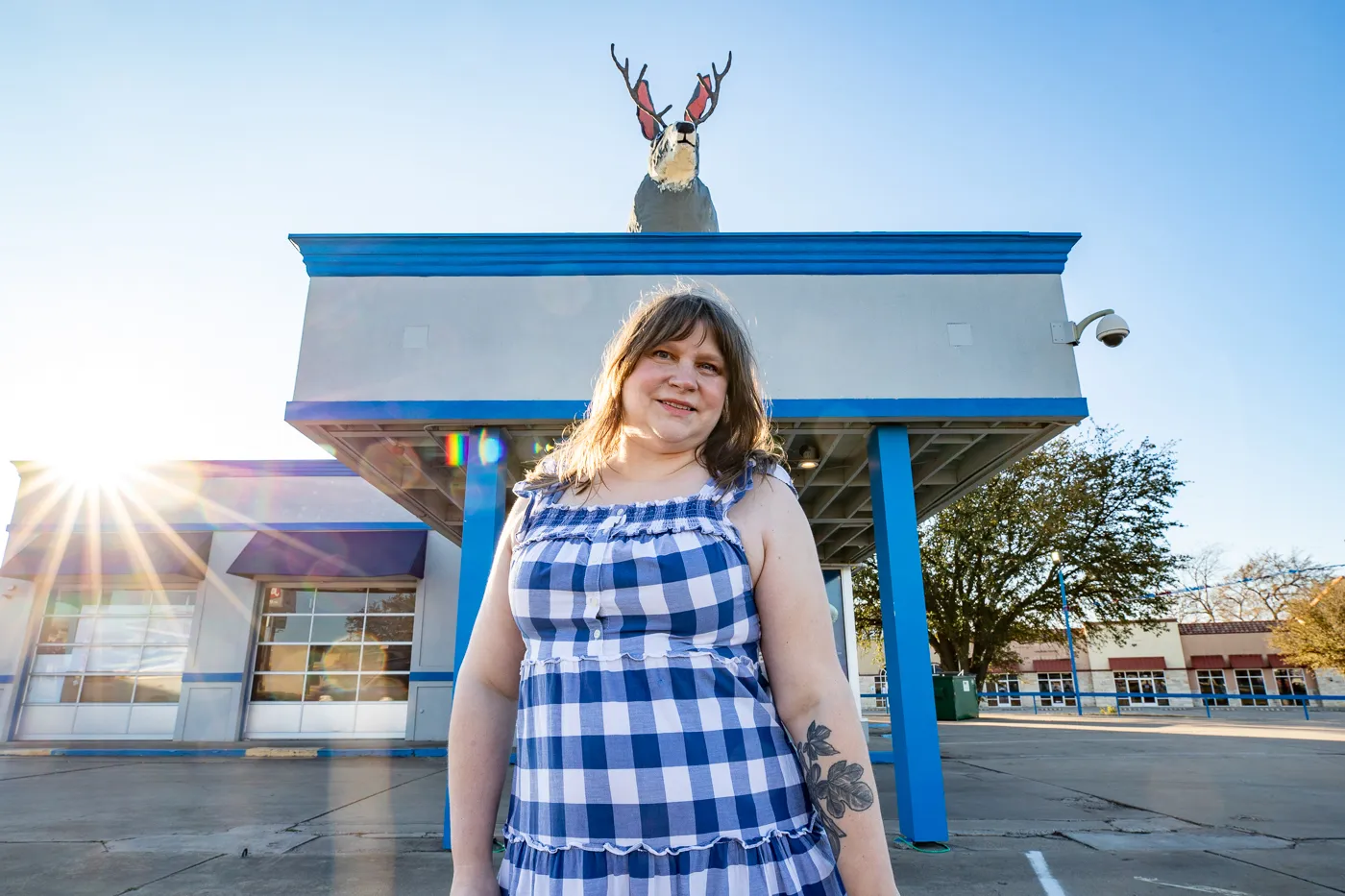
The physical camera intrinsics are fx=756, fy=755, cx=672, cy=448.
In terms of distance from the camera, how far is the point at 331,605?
12.8 meters

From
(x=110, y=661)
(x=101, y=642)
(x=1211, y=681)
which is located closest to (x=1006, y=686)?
(x=1211, y=681)

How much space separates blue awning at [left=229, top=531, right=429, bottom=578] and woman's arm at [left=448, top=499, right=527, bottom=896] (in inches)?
450

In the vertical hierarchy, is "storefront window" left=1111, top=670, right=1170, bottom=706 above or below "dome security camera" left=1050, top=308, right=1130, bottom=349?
below

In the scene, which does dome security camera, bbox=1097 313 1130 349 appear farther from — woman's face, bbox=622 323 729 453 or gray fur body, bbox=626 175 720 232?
woman's face, bbox=622 323 729 453

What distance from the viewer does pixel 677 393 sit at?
1.45 m

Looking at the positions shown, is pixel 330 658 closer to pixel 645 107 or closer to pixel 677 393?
pixel 645 107

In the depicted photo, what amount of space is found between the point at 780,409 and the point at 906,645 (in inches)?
70.2

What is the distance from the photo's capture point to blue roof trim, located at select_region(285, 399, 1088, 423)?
17.0 feet

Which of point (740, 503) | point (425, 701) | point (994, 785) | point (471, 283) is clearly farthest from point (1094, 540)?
point (740, 503)

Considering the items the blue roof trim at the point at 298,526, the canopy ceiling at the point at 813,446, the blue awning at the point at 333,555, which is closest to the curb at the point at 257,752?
the blue awning at the point at 333,555

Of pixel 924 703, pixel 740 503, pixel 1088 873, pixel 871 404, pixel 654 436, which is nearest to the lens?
pixel 740 503

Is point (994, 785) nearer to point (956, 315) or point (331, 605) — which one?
point (956, 315)

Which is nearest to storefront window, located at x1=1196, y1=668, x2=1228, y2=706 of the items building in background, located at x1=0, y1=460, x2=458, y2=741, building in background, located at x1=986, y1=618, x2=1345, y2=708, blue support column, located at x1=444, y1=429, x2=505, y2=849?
building in background, located at x1=986, y1=618, x2=1345, y2=708

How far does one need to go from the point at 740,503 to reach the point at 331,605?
13.1 metres
